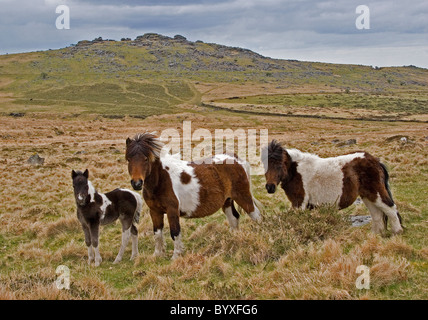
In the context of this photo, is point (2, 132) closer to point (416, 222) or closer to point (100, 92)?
point (416, 222)

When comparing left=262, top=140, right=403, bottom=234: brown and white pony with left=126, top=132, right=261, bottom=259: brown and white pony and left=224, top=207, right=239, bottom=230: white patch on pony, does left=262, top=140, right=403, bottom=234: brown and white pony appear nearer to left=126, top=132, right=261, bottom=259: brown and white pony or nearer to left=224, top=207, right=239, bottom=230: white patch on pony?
left=126, top=132, right=261, bottom=259: brown and white pony

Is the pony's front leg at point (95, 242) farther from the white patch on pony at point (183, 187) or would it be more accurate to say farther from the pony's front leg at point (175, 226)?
the white patch on pony at point (183, 187)

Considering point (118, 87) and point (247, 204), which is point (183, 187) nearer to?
point (247, 204)

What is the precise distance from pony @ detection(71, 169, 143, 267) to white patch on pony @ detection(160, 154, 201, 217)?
164 centimetres

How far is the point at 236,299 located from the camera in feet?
16.9

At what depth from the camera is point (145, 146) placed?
24.6ft

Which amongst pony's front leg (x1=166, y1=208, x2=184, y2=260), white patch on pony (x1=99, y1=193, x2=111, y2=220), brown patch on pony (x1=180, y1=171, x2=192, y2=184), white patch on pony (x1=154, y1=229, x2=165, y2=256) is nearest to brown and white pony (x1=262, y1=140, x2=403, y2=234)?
brown patch on pony (x1=180, y1=171, x2=192, y2=184)

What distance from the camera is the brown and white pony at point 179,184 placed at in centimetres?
753

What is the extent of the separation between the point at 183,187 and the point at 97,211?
2.17m

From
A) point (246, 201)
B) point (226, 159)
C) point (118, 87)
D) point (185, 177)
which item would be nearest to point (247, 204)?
point (246, 201)

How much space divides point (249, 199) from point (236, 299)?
3.96 m
